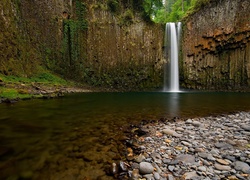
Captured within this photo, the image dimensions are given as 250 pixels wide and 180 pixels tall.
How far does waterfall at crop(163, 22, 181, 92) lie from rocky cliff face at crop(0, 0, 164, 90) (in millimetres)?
1306

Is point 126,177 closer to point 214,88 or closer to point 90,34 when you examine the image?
point 90,34

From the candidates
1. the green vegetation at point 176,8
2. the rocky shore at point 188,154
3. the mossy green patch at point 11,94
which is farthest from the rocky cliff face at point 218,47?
the rocky shore at point 188,154

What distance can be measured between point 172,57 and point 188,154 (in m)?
29.7

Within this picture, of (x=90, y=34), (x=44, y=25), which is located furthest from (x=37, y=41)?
(x=90, y=34)

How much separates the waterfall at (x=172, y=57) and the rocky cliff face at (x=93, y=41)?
1306 mm

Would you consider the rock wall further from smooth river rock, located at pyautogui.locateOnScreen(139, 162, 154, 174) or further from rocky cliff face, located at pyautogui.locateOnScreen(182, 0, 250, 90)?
smooth river rock, located at pyautogui.locateOnScreen(139, 162, 154, 174)

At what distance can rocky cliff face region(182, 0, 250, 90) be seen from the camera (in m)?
27.2

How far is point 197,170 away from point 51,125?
5.26 meters

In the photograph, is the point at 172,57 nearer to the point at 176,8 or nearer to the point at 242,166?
the point at 176,8

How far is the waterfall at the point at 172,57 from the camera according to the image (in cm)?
3085

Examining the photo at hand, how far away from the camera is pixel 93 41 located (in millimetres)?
28922

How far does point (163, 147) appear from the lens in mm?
4332

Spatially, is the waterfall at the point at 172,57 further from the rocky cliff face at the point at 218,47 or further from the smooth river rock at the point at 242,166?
the smooth river rock at the point at 242,166

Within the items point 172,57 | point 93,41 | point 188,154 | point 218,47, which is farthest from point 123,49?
point 188,154
